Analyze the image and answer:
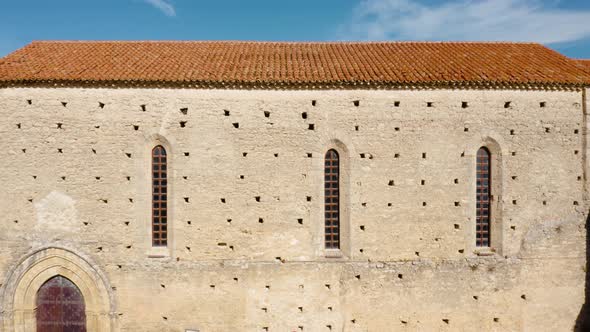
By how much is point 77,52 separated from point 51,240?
568 centimetres

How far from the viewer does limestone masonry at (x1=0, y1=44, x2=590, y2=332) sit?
8.99m

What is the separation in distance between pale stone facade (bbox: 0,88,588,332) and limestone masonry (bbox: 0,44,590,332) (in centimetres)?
4

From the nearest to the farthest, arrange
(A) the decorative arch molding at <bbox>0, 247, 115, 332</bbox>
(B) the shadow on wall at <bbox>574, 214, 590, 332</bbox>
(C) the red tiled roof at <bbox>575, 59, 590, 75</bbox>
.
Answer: (A) the decorative arch molding at <bbox>0, 247, 115, 332</bbox> → (B) the shadow on wall at <bbox>574, 214, 590, 332</bbox> → (C) the red tiled roof at <bbox>575, 59, 590, 75</bbox>

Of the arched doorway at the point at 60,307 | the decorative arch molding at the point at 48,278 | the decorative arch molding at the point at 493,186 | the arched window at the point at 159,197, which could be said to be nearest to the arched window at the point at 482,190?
the decorative arch molding at the point at 493,186

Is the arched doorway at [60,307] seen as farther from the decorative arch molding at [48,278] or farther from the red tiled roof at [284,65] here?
the red tiled roof at [284,65]

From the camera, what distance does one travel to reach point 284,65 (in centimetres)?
980

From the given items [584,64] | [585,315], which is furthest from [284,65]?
[585,315]

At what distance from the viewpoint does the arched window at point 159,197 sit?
9.24m

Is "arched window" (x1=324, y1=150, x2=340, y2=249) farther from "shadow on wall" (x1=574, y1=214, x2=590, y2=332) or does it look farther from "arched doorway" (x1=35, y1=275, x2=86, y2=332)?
"shadow on wall" (x1=574, y1=214, x2=590, y2=332)

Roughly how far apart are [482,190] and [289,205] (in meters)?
5.52

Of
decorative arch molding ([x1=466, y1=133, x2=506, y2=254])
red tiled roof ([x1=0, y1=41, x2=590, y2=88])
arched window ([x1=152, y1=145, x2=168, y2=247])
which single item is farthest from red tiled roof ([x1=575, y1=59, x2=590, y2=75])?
arched window ([x1=152, y1=145, x2=168, y2=247])

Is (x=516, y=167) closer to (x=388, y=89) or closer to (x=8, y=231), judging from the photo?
(x=388, y=89)

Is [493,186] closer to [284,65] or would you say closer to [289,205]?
[289,205]

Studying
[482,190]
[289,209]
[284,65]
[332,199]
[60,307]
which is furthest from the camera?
[284,65]
